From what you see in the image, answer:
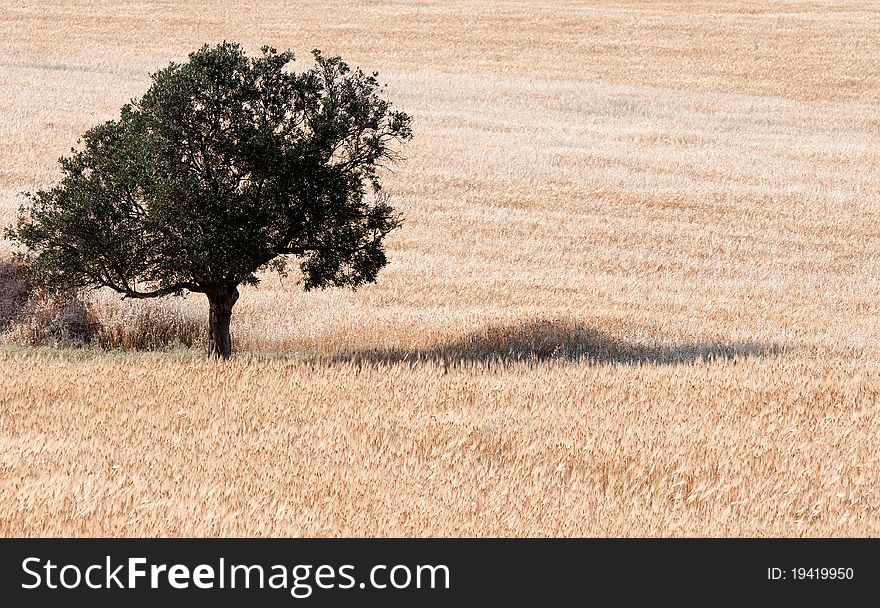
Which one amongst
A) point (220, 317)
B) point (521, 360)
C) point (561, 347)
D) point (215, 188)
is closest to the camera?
point (521, 360)

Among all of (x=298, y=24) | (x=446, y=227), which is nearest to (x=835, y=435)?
(x=446, y=227)

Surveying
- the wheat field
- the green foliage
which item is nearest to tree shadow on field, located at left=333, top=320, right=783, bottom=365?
the wheat field

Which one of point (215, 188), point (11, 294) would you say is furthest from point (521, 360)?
point (11, 294)

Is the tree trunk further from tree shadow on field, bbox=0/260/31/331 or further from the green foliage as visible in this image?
tree shadow on field, bbox=0/260/31/331

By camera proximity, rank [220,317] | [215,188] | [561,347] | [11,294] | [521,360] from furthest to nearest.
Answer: [11,294], [561,347], [220,317], [215,188], [521,360]

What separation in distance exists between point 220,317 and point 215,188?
1.89 metres

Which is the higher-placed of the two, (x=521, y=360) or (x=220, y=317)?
(x=220, y=317)

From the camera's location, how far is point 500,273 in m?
20.8

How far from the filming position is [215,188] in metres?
14.0

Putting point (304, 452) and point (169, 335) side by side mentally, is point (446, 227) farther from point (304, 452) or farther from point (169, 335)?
point (304, 452)

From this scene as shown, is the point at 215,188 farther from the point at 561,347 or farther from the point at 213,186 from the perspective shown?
the point at 561,347

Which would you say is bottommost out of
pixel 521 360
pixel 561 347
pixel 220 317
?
pixel 561 347

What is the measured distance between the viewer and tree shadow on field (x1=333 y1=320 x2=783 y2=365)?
1525cm

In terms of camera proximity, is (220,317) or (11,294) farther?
(11,294)
